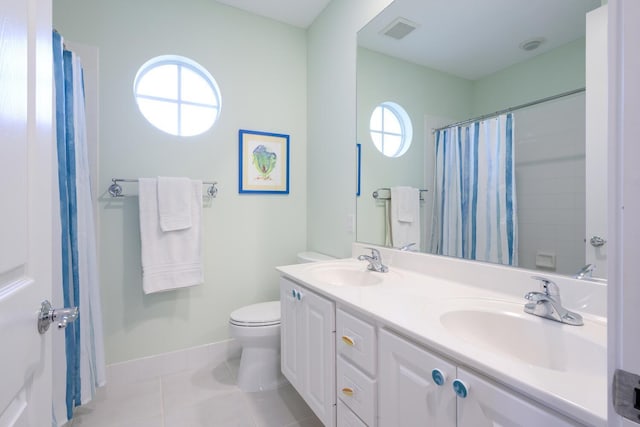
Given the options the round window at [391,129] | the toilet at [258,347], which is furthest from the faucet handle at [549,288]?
the toilet at [258,347]

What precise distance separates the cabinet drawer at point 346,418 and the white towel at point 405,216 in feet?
2.71

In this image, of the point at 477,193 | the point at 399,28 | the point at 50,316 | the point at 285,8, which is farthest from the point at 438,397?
the point at 285,8

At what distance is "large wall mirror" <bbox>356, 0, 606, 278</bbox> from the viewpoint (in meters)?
0.97

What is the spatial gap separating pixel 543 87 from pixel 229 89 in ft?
6.40

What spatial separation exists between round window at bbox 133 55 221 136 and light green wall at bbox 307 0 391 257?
2.65ft

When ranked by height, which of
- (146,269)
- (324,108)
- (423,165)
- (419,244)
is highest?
(324,108)

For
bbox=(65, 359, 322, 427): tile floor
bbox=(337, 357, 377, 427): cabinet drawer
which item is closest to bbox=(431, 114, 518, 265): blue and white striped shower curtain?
→ bbox=(337, 357, 377, 427): cabinet drawer

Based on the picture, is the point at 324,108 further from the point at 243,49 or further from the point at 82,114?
the point at 82,114

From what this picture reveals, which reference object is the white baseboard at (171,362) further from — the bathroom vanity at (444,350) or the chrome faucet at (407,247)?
the chrome faucet at (407,247)

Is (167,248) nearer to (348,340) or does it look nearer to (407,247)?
(348,340)

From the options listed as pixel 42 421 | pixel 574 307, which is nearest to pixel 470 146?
pixel 574 307

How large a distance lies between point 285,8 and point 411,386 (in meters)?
2.55

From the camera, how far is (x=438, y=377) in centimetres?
72

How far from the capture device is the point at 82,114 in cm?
151
